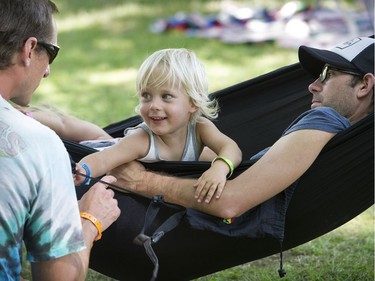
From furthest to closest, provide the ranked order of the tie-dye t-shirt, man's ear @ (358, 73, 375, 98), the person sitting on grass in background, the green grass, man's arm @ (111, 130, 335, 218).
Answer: the green grass < the person sitting on grass in background < man's ear @ (358, 73, 375, 98) < man's arm @ (111, 130, 335, 218) < the tie-dye t-shirt

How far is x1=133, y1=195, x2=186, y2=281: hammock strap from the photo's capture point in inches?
103

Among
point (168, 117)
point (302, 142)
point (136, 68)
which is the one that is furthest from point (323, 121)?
point (136, 68)

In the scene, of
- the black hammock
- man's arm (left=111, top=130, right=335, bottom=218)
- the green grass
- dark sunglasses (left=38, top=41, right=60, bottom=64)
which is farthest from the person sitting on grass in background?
the green grass

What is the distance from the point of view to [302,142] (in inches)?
101

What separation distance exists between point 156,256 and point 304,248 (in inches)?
51.0

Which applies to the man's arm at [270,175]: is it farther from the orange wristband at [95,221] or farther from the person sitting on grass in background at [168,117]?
the orange wristband at [95,221]

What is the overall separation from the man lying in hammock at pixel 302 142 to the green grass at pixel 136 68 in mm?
891

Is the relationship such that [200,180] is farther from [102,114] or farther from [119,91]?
[119,91]

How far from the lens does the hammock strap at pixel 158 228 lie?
2619 mm

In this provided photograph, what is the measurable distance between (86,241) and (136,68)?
19.4 feet

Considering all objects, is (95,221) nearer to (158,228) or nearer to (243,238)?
(158,228)

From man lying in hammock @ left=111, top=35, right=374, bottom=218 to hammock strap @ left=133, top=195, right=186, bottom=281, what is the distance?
4 centimetres

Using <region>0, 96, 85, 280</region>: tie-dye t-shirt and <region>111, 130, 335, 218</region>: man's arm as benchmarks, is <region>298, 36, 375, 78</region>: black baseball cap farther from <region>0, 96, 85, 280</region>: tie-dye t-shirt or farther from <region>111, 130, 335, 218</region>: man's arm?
<region>0, 96, 85, 280</region>: tie-dye t-shirt

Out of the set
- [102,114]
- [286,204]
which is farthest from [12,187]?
[102,114]
